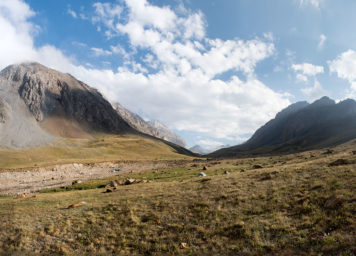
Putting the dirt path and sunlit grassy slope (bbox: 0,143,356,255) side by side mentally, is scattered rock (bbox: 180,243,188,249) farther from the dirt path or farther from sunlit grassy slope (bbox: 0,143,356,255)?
the dirt path

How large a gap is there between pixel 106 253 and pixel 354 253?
13907mm

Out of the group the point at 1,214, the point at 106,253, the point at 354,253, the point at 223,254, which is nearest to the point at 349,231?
the point at 354,253

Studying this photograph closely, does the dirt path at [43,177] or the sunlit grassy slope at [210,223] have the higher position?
the sunlit grassy slope at [210,223]

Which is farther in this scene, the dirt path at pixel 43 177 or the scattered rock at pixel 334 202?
the dirt path at pixel 43 177

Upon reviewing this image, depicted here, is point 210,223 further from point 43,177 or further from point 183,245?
point 43,177

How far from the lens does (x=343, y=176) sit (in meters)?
19.5

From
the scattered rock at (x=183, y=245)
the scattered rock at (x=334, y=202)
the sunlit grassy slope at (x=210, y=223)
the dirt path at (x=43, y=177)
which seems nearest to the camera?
the sunlit grassy slope at (x=210, y=223)

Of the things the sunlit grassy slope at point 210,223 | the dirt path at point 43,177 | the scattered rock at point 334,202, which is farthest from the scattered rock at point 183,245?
the dirt path at point 43,177

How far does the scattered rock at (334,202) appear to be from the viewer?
47.1 ft

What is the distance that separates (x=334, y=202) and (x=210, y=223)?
29.5 ft

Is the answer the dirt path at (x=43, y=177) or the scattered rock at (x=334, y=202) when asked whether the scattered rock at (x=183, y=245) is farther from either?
the dirt path at (x=43, y=177)

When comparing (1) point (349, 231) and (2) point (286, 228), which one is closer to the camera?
(1) point (349, 231)

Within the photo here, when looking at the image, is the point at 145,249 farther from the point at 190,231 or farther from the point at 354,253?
the point at 354,253

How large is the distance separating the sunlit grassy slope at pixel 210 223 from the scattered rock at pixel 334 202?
11 cm
